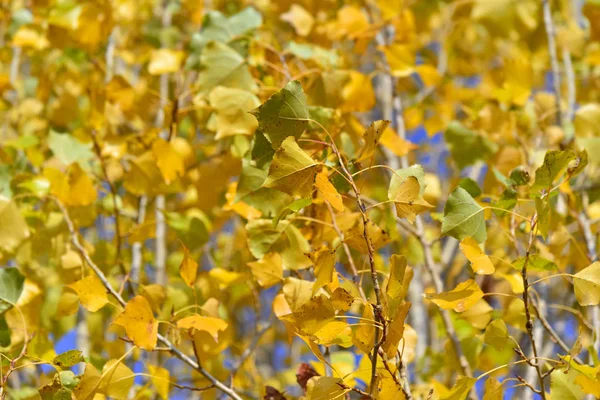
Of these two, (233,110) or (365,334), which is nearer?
(365,334)

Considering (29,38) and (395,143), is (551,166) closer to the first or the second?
(395,143)

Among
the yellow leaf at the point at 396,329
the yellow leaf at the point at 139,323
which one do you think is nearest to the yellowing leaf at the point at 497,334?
the yellow leaf at the point at 396,329

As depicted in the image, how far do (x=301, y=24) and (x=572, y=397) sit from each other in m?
0.79

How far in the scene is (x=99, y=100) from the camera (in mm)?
1020

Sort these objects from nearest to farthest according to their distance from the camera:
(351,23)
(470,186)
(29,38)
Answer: (470,186)
(351,23)
(29,38)

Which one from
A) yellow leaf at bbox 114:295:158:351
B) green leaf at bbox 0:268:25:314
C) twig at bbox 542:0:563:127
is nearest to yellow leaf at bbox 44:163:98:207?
green leaf at bbox 0:268:25:314

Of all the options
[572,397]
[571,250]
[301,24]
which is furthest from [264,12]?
[572,397]

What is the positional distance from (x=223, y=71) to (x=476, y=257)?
47cm

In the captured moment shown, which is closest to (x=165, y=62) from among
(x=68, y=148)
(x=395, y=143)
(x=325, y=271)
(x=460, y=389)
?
(x=68, y=148)

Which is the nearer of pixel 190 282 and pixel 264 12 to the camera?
pixel 190 282

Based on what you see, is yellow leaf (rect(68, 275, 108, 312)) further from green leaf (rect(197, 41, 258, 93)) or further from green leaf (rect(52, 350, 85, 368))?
green leaf (rect(197, 41, 258, 93))

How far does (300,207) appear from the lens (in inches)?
23.7

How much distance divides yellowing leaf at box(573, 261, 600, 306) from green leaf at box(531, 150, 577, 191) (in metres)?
0.09

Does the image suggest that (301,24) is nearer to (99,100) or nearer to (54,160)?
(99,100)
